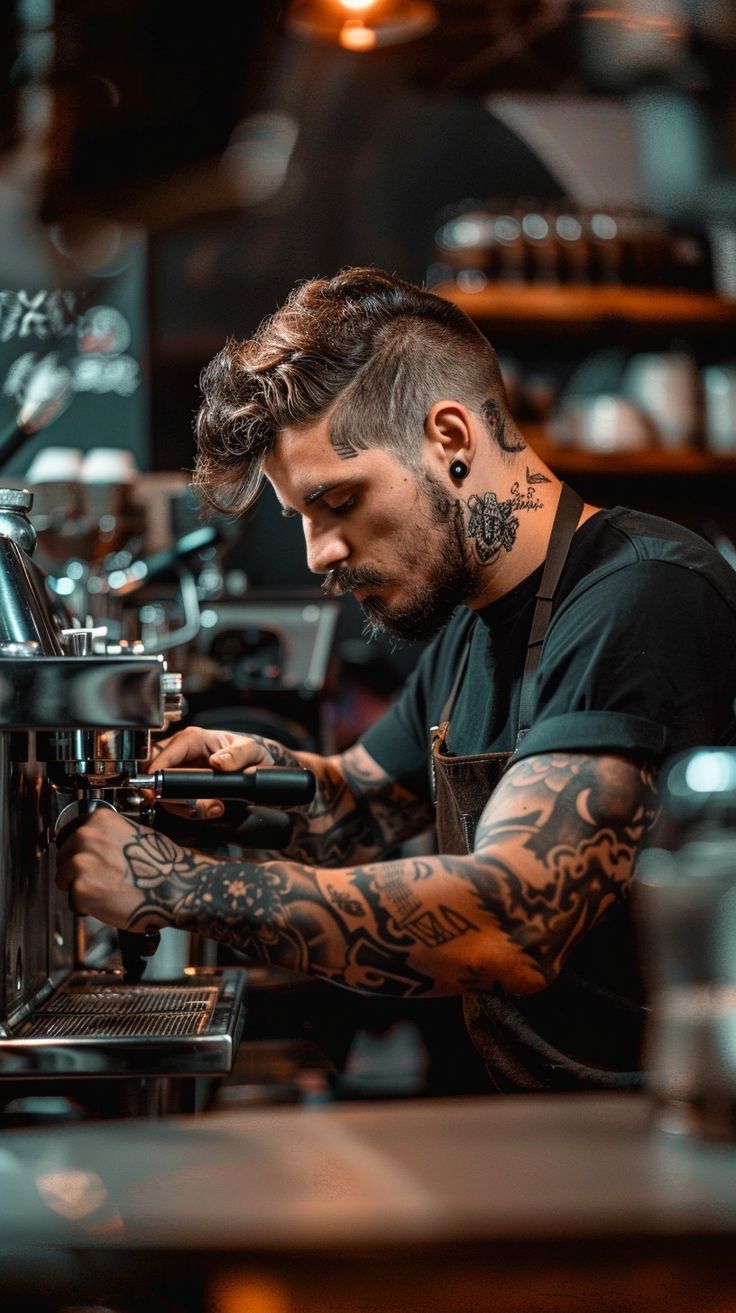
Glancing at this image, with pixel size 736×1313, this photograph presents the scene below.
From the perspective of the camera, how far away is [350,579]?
1417 mm

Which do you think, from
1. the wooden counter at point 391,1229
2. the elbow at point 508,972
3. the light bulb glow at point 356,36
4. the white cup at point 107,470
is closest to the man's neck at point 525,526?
the elbow at point 508,972

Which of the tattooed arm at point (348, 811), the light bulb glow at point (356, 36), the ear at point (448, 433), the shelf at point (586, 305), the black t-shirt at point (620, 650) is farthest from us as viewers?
the shelf at point (586, 305)

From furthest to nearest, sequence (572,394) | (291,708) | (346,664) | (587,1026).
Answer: (572,394) < (346,664) < (291,708) < (587,1026)

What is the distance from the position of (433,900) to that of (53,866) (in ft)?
1.27

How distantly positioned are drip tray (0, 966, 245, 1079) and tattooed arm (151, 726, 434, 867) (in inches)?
17.4

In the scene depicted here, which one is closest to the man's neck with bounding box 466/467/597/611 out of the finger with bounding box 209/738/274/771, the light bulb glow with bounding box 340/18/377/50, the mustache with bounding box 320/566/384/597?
the mustache with bounding box 320/566/384/597

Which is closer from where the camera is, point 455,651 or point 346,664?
point 455,651

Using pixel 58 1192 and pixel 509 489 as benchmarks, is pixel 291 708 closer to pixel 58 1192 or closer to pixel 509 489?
pixel 509 489

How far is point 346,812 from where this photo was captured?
1730 millimetres

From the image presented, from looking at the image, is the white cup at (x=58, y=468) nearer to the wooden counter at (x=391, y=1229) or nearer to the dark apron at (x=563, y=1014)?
the dark apron at (x=563, y=1014)

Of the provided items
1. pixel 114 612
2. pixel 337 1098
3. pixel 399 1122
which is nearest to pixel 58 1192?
pixel 399 1122

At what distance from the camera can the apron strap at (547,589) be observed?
4.56 feet

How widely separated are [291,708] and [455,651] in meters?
0.64

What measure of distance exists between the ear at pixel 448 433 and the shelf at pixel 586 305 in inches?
72.5
